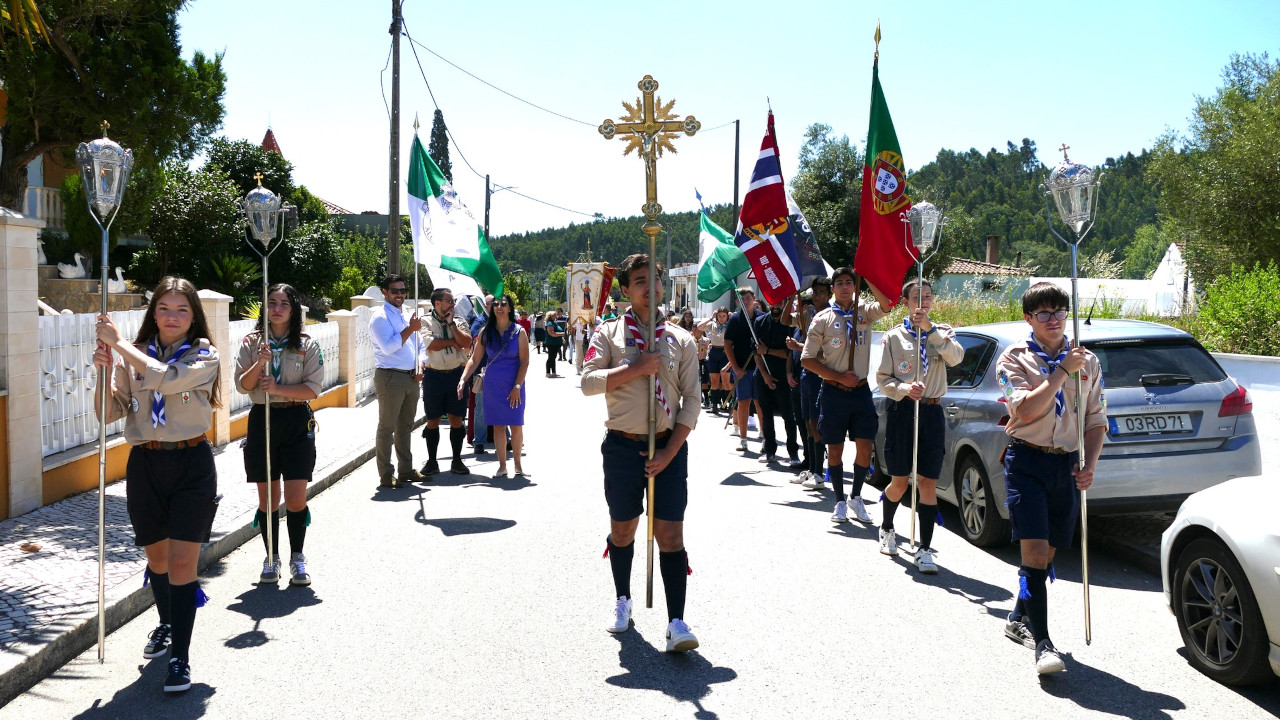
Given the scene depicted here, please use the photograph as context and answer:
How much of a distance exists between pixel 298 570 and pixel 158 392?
2038 mm

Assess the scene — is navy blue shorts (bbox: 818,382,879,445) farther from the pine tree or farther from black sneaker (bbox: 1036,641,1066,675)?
the pine tree

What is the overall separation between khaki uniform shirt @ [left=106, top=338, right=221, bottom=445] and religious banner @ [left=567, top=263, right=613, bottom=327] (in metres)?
32.4

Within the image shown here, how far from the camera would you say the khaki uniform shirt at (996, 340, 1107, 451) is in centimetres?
481

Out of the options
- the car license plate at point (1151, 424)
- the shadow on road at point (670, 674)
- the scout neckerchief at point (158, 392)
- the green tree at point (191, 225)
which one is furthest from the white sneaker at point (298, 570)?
the green tree at point (191, 225)

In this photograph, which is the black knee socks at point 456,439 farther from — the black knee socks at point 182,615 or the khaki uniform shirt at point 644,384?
the black knee socks at point 182,615

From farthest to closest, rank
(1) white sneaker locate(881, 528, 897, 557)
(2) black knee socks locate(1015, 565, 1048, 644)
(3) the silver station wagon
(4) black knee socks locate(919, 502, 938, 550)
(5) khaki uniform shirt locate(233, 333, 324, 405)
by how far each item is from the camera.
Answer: (1) white sneaker locate(881, 528, 897, 557) → (4) black knee socks locate(919, 502, 938, 550) → (3) the silver station wagon → (5) khaki uniform shirt locate(233, 333, 324, 405) → (2) black knee socks locate(1015, 565, 1048, 644)

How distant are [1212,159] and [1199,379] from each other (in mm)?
21059

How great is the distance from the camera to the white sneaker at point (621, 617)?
519cm

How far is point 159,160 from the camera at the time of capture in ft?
43.1

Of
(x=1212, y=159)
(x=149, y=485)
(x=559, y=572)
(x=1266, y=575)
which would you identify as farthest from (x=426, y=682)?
(x=1212, y=159)

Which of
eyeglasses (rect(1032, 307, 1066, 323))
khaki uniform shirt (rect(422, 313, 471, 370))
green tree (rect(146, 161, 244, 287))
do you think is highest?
green tree (rect(146, 161, 244, 287))

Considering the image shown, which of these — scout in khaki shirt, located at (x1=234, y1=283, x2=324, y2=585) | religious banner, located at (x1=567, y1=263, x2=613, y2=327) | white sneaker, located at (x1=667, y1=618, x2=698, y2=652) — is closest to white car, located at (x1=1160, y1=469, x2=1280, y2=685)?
white sneaker, located at (x1=667, y1=618, x2=698, y2=652)

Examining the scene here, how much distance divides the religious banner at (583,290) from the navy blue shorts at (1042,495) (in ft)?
106

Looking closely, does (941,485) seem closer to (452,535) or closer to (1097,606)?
(1097,606)
